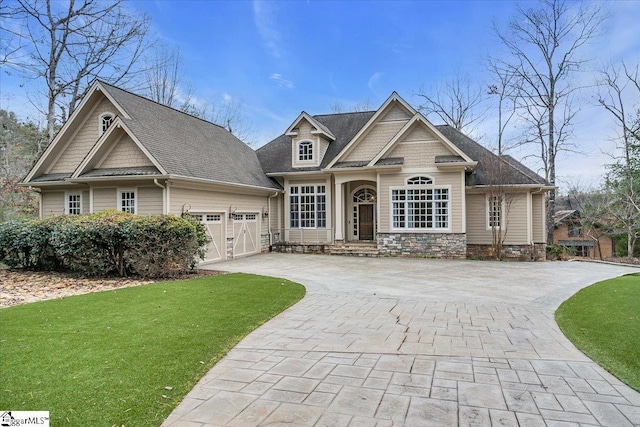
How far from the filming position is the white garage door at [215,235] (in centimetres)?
1466

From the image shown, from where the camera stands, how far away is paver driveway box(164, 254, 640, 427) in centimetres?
327

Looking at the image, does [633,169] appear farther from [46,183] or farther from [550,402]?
[46,183]

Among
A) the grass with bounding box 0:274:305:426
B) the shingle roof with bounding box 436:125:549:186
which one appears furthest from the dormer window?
the shingle roof with bounding box 436:125:549:186

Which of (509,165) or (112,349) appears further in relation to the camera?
(509,165)

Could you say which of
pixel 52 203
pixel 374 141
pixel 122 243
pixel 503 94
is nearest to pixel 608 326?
pixel 122 243

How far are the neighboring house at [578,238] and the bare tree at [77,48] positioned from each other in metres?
30.8

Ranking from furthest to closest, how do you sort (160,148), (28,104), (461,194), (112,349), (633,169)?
1. (28,104)
2. (633,169)
3. (461,194)
4. (160,148)
5. (112,349)

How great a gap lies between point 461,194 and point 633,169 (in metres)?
11.5

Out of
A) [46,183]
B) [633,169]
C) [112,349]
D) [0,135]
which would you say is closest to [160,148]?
[46,183]

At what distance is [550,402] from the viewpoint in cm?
349

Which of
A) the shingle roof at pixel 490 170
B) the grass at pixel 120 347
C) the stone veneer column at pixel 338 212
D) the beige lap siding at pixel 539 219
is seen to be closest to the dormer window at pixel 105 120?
the grass at pixel 120 347

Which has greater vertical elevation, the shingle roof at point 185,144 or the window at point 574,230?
the shingle roof at point 185,144

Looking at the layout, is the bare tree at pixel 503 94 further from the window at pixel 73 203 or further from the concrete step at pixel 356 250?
the window at pixel 73 203

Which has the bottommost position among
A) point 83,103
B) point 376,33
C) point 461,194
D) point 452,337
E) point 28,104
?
point 452,337
